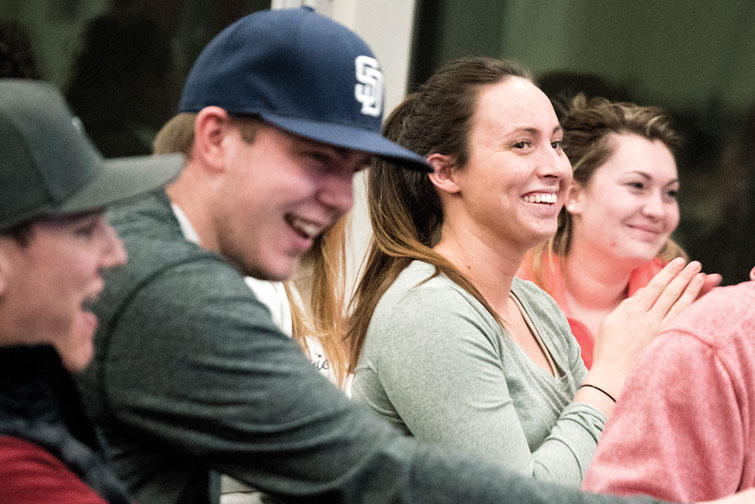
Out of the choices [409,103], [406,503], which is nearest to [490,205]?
[409,103]

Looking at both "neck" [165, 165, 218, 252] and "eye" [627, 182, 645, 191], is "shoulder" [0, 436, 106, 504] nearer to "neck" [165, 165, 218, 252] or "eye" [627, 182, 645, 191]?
"neck" [165, 165, 218, 252]

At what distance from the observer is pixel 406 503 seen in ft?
2.87

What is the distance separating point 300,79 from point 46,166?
0.35 m

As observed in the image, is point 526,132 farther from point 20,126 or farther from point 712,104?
point 712,104

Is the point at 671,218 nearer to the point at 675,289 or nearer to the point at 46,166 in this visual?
the point at 675,289

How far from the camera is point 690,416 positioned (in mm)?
1001

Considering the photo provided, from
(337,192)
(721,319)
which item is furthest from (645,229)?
(337,192)

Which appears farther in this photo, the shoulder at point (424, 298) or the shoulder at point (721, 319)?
the shoulder at point (424, 298)

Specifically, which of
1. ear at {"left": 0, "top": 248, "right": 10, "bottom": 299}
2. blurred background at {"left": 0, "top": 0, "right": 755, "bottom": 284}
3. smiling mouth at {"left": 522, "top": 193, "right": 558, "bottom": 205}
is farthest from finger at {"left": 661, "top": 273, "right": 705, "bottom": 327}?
blurred background at {"left": 0, "top": 0, "right": 755, "bottom": 284}

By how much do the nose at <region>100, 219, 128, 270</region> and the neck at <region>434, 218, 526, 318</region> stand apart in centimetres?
89

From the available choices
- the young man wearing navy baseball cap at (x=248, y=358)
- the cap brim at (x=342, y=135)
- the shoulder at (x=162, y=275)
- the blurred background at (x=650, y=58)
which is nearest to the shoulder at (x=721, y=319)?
the young man wearing navy baseball cap at (x=248, y=358)

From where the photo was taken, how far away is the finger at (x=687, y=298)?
4.92ft

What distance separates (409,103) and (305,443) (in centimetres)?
111

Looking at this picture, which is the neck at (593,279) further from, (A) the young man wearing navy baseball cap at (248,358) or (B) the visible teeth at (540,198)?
(A) the young man wearing navy baseball cap at (248,358)
